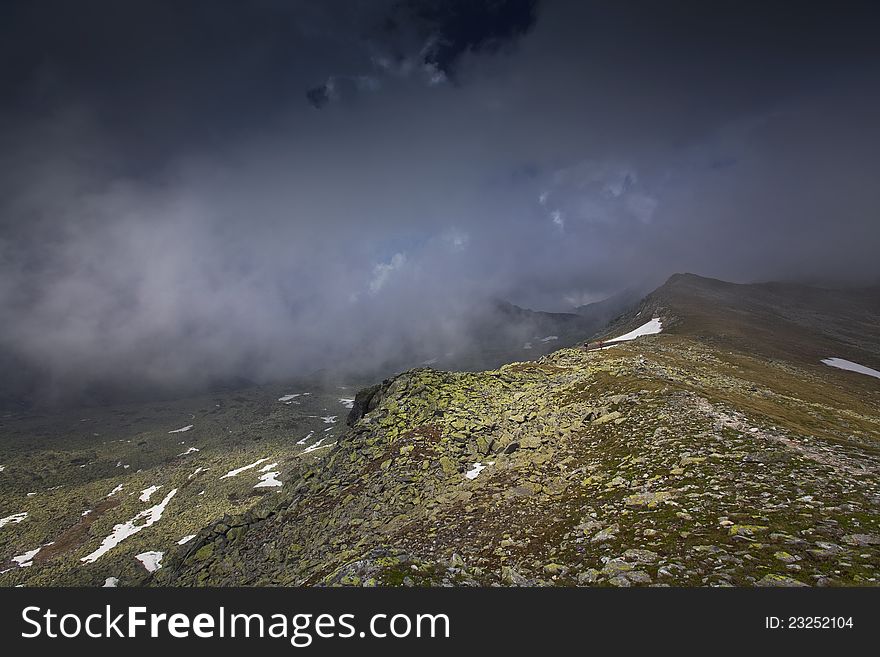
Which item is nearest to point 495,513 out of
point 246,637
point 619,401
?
point 246,637

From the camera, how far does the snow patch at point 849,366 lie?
6731 cm

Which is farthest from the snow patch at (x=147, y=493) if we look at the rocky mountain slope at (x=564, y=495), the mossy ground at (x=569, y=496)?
the mossy ground at (x=569, y=496)

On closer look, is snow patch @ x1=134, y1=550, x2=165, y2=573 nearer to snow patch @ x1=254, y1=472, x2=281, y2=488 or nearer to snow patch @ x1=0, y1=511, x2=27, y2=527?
snow patch @ x1=254, y1=472, x2=281, y2=488

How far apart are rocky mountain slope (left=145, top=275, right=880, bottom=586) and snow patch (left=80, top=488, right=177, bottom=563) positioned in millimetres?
111554

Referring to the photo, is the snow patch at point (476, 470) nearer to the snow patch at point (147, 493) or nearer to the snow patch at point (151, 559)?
the snow patch at point (151, 559)

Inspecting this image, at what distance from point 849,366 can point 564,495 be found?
295ft

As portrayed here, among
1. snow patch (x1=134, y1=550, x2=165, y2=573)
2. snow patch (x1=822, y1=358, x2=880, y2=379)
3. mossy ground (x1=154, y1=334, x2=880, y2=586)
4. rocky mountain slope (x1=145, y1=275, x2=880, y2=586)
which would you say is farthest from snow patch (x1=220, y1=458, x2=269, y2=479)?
snow patch (x1=822, y1=358, x2=880, y2=379)

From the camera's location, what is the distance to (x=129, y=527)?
113188 millimetres

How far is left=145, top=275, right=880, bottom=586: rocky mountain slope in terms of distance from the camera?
10.0m

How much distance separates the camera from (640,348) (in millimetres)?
55219

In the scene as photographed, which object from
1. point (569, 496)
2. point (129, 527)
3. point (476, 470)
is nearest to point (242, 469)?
point (129, 527)

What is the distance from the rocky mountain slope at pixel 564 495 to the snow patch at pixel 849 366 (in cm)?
4368

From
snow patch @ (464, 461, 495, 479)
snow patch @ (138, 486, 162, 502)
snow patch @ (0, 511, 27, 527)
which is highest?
snow patch @ (464, 461, 495, 479)

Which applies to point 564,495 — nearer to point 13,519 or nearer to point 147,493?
point 147,493
